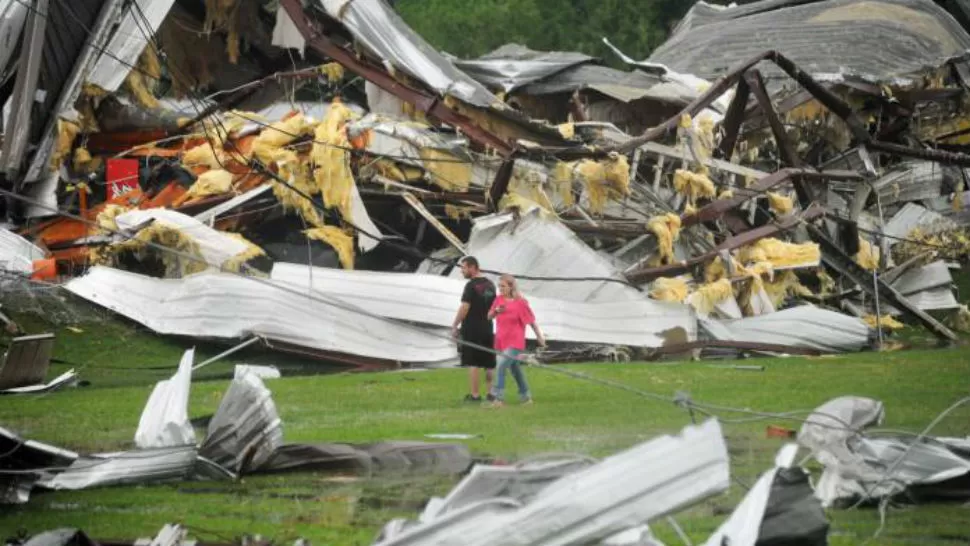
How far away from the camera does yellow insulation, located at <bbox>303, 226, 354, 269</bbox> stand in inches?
912

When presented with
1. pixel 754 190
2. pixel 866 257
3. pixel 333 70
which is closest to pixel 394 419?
pixel 754 190

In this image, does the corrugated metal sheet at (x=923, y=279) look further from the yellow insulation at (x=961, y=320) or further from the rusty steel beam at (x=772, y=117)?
the rusty steel beam at (x=772, y=117)

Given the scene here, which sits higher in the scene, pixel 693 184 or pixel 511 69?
pixel 511 69

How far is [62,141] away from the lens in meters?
25.3

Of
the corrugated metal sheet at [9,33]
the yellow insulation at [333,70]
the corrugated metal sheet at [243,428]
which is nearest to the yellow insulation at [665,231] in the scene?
the yellow insulation at [333,70]

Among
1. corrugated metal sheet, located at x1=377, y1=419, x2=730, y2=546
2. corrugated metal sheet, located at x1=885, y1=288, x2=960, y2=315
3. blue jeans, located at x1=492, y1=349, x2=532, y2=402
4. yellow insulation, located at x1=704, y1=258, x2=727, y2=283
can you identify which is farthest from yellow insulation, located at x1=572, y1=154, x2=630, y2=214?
corrugated metal sheet, located at x1=377, y1=419, x2=730, y2=546

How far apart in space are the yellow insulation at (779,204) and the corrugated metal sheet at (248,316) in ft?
18.7

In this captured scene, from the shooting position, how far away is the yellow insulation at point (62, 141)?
82.7 ft

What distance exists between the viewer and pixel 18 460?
11898 millimetres

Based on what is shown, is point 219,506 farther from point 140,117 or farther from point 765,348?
point 140,117

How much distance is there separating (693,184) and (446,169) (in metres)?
3.49

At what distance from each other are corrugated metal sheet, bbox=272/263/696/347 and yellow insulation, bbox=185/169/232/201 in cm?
259

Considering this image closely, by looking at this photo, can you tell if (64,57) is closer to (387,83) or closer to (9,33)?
(9,33)

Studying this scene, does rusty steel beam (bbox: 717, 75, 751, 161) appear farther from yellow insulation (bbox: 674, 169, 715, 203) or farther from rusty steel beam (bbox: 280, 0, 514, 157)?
rusty steel beam (bbox: 280, 0, 514, 157)
